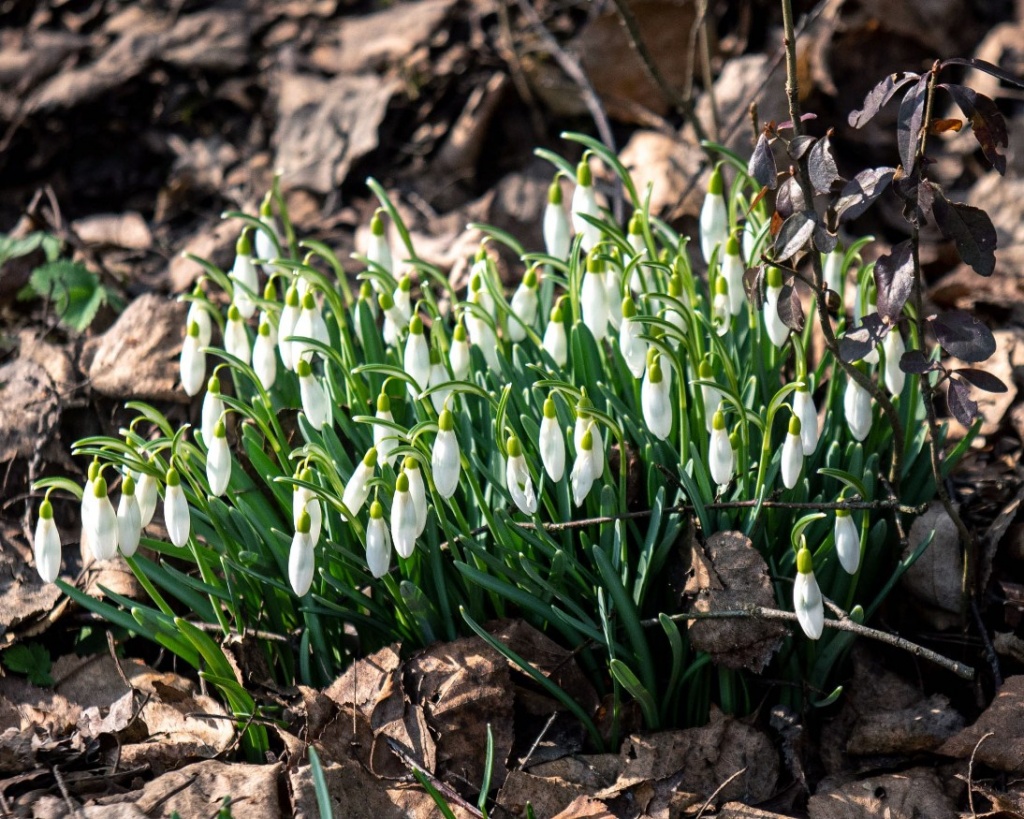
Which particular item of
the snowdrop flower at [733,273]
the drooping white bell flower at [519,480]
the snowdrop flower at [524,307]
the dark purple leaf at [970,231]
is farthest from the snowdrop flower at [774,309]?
the drooping white bell flower at [519,480]

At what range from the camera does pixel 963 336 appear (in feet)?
6.98

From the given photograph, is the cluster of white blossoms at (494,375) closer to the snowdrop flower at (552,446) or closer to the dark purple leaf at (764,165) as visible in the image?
the snowdrop flower at (552,446)

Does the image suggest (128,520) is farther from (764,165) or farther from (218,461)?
(764,165)

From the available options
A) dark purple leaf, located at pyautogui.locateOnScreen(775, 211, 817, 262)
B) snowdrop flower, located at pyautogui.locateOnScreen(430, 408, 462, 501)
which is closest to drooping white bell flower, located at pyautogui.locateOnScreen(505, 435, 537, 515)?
snowdrop flower, located at pyautogui.locateOnScreen(430, 408, 462, 501)

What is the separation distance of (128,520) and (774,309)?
4.66 ft

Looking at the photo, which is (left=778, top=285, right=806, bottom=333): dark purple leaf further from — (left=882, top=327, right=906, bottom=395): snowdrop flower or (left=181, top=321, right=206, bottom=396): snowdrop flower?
(left=181, top=321, right=206, bottom=396): snowdrop flower

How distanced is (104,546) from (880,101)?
166 cm

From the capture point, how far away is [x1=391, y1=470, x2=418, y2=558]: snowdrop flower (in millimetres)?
2146

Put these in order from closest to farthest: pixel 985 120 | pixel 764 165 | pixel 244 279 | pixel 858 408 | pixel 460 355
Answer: pixel 985 120 < pixel 764 165 < pixel 858 408 < pixel 460 355 < pixel 244 279

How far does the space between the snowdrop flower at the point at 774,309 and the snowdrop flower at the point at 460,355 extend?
67 centimetres

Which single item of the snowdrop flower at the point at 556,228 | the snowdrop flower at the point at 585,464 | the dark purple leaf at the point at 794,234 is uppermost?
the dark purple leaf at the point at 794,234

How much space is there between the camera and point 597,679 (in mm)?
2520

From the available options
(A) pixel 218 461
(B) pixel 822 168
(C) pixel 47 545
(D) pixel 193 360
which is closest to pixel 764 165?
(B) pixel 822 168

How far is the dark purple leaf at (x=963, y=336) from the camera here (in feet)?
6.90
